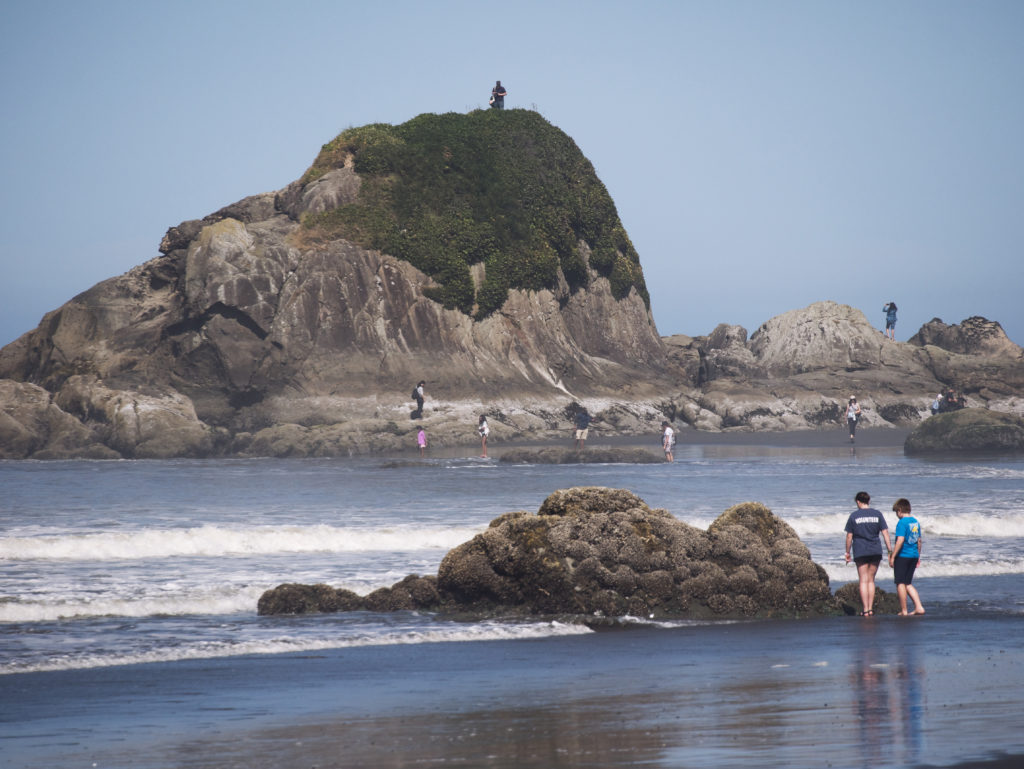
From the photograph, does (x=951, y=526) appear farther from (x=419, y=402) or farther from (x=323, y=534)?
(x=419, y=402)

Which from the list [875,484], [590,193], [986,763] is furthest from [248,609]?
[590,193]

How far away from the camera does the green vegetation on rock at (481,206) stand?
67.4m

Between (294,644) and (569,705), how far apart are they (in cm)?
416

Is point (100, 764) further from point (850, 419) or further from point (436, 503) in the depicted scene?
point (850, 419)

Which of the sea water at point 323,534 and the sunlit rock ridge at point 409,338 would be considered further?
the sunlit rock ridge at point 409,338

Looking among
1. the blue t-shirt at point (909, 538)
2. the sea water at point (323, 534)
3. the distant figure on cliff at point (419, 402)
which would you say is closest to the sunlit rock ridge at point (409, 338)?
the distant figure on cliff at point (419, 402)

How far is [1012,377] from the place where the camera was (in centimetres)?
7562

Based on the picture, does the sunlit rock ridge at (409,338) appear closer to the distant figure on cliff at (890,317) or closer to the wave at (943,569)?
the distant figure on cliff at (890,317)

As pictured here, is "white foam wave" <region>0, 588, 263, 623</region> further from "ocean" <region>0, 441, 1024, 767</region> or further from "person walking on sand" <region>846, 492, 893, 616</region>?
"person walking on sand" <region>846, 492, 893, 616</region>

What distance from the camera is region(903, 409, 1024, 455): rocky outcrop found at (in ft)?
149

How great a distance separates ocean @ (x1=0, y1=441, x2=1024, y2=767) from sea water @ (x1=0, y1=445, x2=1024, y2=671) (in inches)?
2.6

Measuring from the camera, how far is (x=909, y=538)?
1286 cm

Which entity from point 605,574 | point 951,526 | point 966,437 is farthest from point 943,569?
point 966,437

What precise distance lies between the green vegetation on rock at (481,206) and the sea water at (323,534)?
2659cm
